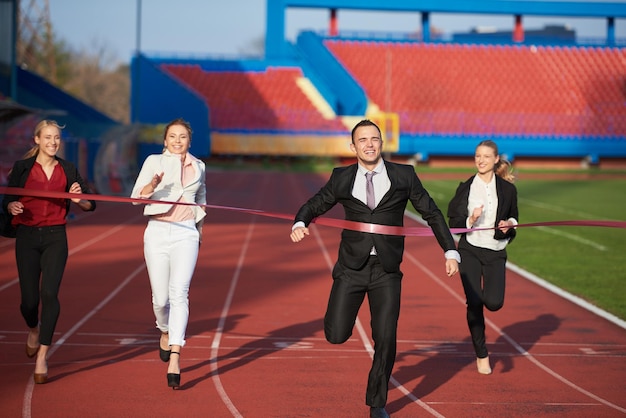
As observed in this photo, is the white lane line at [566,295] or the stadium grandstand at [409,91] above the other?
the stadium grandstand at [409,91]

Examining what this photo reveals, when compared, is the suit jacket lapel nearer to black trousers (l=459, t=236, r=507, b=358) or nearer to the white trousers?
the white trousers

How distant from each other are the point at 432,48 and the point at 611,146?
41.9ft

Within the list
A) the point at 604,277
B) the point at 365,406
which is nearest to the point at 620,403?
the point at 365,406

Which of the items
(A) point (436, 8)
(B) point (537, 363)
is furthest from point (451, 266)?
(A) point (436, 8)

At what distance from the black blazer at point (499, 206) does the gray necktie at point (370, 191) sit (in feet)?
6.55

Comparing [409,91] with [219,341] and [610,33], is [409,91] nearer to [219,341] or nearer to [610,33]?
[610,33]

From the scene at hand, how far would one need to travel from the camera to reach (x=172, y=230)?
24.9 feet

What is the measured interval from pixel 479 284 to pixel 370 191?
222cm

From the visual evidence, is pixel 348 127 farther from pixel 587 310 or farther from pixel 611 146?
pixel 587 310

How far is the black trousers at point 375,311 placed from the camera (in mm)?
6547

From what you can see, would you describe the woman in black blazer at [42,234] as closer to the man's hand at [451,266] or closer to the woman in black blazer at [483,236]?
the man's hand at [451,266]

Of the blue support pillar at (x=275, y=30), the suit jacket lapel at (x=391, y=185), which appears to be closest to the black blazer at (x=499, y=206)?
the suit jacket lapel at (x=391, y=185)

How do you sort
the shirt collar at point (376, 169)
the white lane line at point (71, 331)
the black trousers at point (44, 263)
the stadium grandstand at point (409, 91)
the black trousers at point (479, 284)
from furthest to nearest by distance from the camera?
the stadium grandstand at point (409, 91) → the black trousers at point (479, 284) → the black trousers at point (44, 263) → the white lane line at point (71, 331) → the shirt collar at point (376, 169)

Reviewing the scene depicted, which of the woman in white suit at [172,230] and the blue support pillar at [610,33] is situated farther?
the blue support pillar at [610,33]
